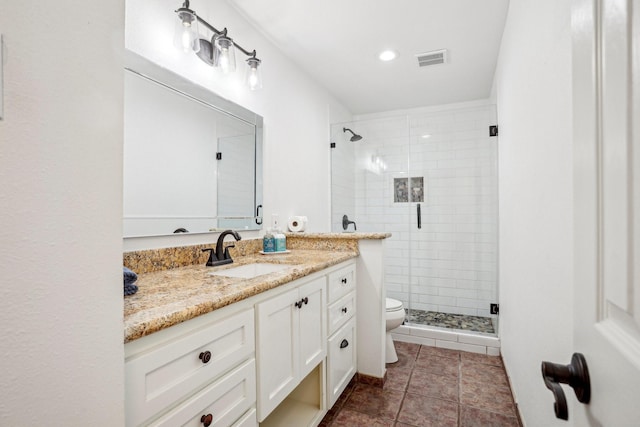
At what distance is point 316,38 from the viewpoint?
238 centimetres

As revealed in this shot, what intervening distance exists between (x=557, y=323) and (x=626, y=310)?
0.79 meters

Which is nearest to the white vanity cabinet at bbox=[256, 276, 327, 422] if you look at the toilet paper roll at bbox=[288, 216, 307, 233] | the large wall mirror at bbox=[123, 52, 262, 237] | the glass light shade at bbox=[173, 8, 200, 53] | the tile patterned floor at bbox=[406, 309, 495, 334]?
the large wall mirror at bbox=[123, 52, 262, 237]

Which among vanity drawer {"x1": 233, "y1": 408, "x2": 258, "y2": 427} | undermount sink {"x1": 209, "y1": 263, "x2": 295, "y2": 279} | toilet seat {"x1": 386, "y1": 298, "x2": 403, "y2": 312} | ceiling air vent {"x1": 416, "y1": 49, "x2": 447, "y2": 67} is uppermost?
ceiling air vent {"x1": 416, "y1": 49, "x2": 447, "y2": 67}

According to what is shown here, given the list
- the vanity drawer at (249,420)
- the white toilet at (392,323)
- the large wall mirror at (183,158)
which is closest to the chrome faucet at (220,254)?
the large wall mirror at (183,158)

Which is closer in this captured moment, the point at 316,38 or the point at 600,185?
the point at 600,185

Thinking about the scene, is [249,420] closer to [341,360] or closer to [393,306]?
[341,360]

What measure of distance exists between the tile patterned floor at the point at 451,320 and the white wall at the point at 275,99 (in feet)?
4.44

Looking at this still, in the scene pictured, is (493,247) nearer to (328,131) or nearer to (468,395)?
(468,395)

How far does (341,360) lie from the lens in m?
1.89

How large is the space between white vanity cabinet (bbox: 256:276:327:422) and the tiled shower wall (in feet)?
6.82

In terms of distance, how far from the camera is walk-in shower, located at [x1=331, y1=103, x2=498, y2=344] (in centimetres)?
337

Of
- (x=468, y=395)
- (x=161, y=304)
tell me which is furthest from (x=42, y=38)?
(x=468, y=395)

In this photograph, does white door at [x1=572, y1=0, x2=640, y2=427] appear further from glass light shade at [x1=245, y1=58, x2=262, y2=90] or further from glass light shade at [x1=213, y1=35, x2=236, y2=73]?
glass light shade at [x1=245, y1=58, x2=262, y2=90]

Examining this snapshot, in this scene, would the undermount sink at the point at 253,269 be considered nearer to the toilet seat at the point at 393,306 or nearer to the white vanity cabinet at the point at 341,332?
the white vanity cabinet at the point at 341,332
